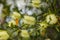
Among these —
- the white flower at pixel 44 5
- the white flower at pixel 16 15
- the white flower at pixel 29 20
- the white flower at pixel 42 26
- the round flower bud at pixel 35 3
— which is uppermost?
→ the round flower bud at pixel 35 3

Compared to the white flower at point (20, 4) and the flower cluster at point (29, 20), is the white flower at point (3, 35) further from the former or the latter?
the white flower at point (20, 4)

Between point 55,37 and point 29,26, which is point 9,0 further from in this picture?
point 55,37

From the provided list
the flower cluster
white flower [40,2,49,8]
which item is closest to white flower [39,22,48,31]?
the flower cluster

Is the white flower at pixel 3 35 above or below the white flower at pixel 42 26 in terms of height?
below

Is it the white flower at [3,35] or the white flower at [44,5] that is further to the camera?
the white flower at [44,5]

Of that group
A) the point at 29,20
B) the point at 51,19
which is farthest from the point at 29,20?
the point at 51,19

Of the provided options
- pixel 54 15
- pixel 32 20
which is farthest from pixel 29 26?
pixel 54 15

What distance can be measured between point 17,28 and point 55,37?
19 cm

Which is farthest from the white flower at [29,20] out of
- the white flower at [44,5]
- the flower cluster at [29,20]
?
the white flower at [44,5]

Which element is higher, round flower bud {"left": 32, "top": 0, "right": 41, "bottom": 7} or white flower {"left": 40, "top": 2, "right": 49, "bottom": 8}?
round flower bud {"left": 32, "top": 0, "right": 41, "bottom": 7}

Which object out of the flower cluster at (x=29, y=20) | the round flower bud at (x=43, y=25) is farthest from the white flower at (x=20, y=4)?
the round flower bud at (x=43, y=25)

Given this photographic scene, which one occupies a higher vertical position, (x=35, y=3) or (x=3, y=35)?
(x=35, y=3)

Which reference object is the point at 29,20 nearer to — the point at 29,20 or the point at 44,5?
the point at 29,20

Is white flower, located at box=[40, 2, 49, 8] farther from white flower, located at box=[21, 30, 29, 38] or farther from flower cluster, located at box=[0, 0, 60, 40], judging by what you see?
white flower, located at box=[21, 30, 29, 38]
